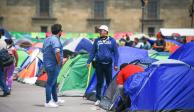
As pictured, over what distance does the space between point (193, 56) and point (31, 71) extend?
9813 mm

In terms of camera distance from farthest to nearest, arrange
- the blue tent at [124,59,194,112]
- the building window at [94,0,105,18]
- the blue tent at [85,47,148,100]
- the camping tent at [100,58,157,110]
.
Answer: the building window at [94,0,105,18] → the blue tent at [85,47,148,100] → the camping tent at [100,58,157,110] → the blue tent at [124,59,194,112]

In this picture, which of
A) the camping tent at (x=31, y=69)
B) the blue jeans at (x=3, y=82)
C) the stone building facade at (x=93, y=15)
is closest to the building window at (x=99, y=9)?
the stone building facade at (x=93, y=15)

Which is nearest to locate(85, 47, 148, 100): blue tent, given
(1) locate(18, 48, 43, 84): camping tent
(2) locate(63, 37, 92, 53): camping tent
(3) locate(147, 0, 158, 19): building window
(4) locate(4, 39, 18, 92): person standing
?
(4) locate(4, 39, 18, 92): person standing

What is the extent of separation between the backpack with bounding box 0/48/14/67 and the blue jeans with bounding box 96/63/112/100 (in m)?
3.12

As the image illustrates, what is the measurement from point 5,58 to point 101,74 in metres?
3.24

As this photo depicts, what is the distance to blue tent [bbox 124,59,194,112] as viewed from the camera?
41.7ft

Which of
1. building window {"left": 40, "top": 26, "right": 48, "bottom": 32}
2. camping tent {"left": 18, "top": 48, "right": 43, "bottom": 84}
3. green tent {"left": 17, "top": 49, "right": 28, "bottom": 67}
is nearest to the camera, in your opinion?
camping tent {"left": 18, "top": 48, "right": 43, "bottom": 84}

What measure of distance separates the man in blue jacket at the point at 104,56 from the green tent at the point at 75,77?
236 centimetres

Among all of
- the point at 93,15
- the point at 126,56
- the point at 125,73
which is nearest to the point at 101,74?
the point at 125,73

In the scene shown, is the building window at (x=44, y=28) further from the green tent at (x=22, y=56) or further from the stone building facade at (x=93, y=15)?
the green tent at (x=22, y=56)

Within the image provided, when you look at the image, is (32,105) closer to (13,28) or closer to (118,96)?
(118,96)

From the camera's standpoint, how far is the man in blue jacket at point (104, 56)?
1490cm

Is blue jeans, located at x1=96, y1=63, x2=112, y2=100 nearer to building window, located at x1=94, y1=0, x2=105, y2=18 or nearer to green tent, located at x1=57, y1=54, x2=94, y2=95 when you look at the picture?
green tent, located at x1=57, y1=54, x2=94, y2=95

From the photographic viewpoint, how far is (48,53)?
47.9 feet
